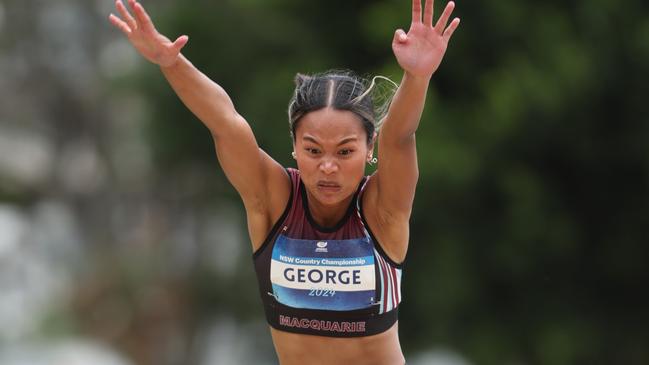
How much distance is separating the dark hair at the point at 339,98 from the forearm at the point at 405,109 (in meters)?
0.18

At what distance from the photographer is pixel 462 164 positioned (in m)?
12.6

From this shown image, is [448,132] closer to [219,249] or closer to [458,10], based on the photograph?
[458,10]

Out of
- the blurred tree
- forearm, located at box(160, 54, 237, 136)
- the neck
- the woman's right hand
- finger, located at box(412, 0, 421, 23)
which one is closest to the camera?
finger, located at box(412, 0, 421, 23)

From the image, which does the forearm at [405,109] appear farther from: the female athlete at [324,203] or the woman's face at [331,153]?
the woman's face at [331,153]

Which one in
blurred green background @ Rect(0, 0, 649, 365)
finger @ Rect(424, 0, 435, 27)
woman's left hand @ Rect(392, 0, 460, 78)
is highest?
finger @ Rect(424, 0, 435, 27)

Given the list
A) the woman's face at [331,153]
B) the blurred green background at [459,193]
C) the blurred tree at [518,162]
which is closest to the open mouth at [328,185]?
the woman's face at [331,153]

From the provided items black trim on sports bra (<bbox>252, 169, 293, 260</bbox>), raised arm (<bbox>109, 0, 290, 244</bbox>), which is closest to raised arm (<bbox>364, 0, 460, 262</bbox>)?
black trim on sports bra (<bbox>252, 169, 293, 260</bbox>)

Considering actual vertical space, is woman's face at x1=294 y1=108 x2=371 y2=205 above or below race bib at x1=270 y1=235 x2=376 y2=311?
above

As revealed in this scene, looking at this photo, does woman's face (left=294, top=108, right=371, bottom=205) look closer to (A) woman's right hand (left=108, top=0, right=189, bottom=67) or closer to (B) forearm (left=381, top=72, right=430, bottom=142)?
(B) forearm (left=381, top=72, right=430, bottom=142)

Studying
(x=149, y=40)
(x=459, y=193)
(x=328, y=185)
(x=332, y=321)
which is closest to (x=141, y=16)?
(x=149, y=40)

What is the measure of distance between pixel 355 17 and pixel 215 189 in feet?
11.2

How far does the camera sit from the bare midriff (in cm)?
528

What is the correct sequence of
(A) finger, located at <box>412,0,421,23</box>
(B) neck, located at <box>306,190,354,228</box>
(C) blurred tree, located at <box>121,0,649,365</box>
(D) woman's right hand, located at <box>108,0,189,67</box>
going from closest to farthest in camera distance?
(A) finger, located at <box>412,0,421,23</box> → (D) woman's right hand, located at <box>108,0,189,67</box> → (B) neck, located at <box>306,190,354,228</box> → (C) blurred tree, located at <box>121,0,649,365</box>

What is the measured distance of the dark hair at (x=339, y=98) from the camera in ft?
16.9
